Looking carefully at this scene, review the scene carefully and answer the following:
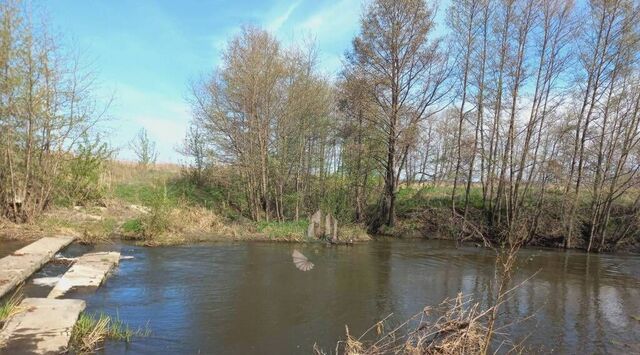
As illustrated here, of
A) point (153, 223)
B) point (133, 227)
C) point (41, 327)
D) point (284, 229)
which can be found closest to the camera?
point (41, 327)

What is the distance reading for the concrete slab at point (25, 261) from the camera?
8.20m

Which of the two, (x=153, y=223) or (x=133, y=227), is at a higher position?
(x=153, y=223)

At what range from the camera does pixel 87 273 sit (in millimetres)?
9406

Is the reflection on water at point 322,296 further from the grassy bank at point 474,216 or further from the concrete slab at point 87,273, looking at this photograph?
the grassy bank at point 474,216

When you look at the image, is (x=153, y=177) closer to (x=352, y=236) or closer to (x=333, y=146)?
(x=333, y=146)

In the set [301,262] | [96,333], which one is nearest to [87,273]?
[96,333]

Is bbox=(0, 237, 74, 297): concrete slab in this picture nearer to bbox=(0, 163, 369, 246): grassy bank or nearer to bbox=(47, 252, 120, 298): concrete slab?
bbox=(47, 252, 120, 298): concrete slab

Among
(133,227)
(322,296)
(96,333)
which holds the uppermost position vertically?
(133,227)

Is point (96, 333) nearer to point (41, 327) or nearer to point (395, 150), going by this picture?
point (41, 327)

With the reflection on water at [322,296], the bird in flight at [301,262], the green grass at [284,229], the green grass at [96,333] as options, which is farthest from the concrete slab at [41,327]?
the green grass at [284,229]

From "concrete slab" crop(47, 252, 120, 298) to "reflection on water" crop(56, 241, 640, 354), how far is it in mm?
266

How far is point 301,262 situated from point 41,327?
24.7 feet

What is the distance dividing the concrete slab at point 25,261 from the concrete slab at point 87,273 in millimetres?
648

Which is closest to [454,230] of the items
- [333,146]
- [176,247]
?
[333,146]
